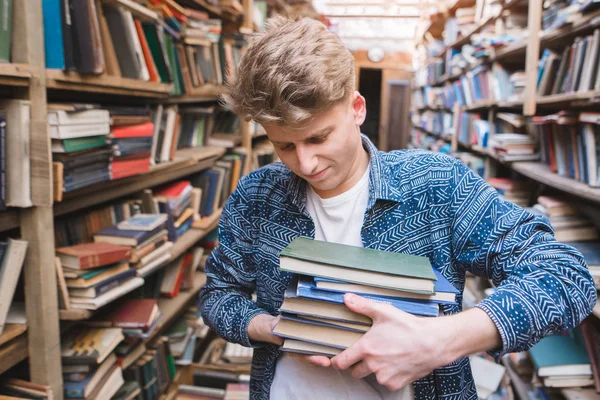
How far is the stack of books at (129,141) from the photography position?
66.0 inches

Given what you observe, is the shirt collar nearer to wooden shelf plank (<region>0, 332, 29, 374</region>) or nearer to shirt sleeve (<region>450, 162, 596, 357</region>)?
shirt sleeve (<region>450, 162, 596, 357</region>)

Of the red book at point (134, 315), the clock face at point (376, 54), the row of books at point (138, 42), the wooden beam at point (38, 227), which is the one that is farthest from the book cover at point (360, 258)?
the clock face at point (376, 54)

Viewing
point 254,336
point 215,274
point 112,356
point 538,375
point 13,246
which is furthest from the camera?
point 538,375

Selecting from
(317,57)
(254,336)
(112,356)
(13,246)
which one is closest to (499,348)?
(254,336)

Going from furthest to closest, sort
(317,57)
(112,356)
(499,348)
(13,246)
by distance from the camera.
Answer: (112,356)
(13,246)
(317,57)
(499,348)

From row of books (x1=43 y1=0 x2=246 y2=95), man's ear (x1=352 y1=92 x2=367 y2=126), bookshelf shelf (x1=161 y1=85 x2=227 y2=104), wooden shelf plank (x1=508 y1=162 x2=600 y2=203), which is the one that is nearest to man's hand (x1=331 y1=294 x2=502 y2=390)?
man's ear (x1=352 y1=92 x2=367 y2=126)

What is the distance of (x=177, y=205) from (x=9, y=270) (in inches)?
44.4

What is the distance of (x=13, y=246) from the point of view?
4.13 ft

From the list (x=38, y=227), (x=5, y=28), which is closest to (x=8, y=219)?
(x=38, y=227)

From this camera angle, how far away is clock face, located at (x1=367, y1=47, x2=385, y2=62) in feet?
30.1

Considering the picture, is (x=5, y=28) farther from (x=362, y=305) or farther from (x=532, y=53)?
(x=532, y=53)

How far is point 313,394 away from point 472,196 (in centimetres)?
48

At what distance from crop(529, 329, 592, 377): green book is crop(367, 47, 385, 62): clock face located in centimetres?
788

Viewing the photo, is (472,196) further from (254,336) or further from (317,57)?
(254,336)
